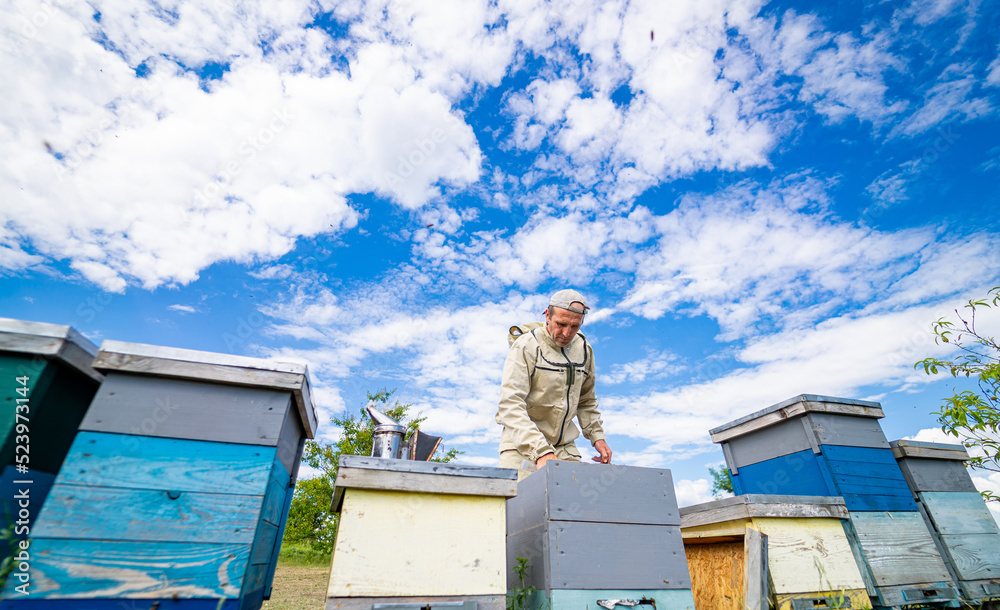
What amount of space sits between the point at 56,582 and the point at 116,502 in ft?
0.94

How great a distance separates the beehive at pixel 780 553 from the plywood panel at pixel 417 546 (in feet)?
5.34

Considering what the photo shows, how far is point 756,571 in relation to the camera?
8.46ft

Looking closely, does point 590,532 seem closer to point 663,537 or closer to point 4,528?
point 663,537

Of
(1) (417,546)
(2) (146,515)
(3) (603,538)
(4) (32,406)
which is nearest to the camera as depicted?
(2) (146,515)

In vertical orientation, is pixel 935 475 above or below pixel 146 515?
above

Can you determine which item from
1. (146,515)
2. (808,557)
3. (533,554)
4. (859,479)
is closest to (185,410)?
(146,515)

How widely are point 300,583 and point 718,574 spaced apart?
4.52 meters

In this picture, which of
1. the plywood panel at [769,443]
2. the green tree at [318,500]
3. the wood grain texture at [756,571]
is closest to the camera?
the wood grain texture at [756,571]

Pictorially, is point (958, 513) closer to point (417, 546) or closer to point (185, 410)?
point (417, 546)

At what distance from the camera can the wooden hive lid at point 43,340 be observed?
1886 millimetres

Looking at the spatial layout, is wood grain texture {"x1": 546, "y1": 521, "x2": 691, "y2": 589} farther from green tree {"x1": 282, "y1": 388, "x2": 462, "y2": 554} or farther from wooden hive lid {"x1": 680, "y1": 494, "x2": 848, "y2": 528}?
green tree {"x1": 282, "y1": 388, "x2": 462, "y2": 554}

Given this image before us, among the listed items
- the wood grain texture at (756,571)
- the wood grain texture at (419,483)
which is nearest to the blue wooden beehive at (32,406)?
the wood grain texture at (419,483)

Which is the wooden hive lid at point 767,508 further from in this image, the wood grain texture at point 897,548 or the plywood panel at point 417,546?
the plywood panel at point 417,546

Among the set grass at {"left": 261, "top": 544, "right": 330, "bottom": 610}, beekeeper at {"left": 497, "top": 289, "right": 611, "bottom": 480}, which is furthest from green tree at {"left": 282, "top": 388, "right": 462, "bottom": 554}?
beekeeper at {"left": 497, "top": 289, "right": 611, "bottom": 480}
